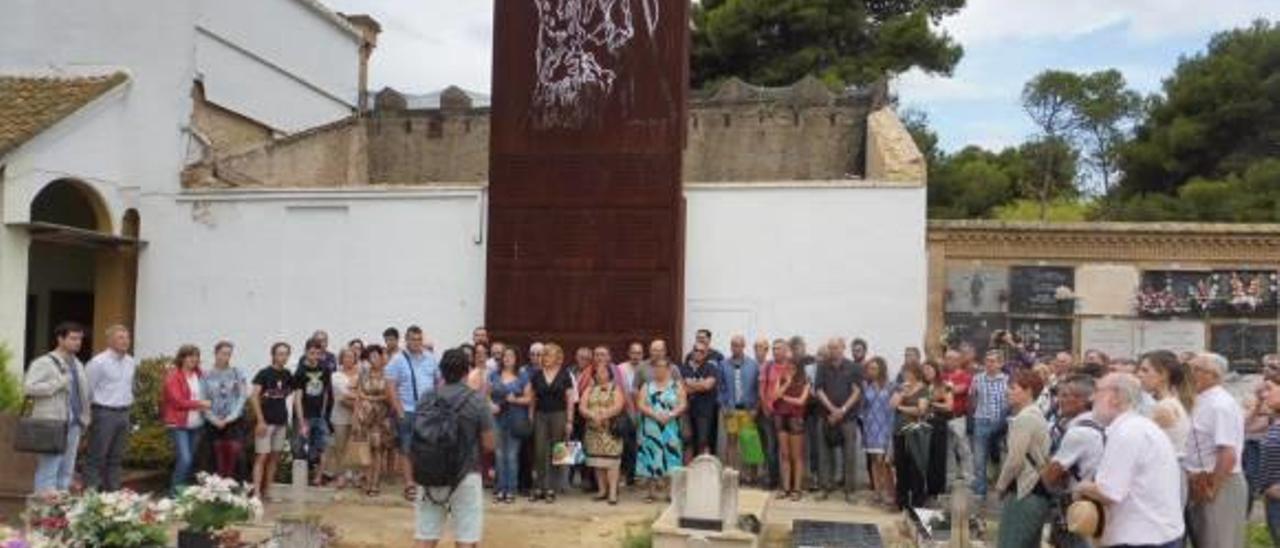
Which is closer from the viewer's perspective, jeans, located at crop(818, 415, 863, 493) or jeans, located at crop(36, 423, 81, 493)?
jeans, located at crop(36, 423, 81, 493)

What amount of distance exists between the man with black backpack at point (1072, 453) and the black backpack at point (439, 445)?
346 cm

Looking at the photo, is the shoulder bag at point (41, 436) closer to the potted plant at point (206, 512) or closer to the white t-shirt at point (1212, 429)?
the potted plant at point (206, 512)

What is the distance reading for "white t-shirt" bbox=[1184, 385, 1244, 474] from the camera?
680 centimetres

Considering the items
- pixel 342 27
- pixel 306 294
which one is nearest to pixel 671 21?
pixel 306 294

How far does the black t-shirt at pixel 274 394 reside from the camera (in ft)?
37.8

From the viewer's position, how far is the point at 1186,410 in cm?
697

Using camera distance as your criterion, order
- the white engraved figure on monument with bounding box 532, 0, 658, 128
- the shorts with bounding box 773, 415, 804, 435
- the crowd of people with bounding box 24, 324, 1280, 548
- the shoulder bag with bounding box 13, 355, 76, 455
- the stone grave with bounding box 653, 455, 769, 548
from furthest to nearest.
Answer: the white engraved figure on monument with bounding box 532, 0, 658, 128 → the shorts with bounding box 773, 415, 804, 435 → the crowd of people with bounding box 24, 324, 1280, 548 → the shoulder bag with bounding box 13, 355, 76, 455 → the stone grave with bounding box 653, 455, 769, 548

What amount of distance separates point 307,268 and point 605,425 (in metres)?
5.61

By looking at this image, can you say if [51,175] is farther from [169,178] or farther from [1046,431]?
[1046,431]

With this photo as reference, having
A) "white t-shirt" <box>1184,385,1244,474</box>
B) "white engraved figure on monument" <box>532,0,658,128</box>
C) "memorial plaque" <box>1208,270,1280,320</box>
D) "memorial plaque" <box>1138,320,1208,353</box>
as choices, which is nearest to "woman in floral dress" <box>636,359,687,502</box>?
"white engraved figure on monument" <box>532,0,658,128</box>

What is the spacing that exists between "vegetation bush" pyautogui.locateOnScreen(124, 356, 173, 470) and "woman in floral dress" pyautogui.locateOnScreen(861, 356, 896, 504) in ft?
24.2

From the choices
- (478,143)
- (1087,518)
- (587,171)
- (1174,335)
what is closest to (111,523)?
(1087,518)

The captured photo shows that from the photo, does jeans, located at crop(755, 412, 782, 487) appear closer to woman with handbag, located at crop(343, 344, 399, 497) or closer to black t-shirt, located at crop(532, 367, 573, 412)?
black t-shirt, located at crop(532, 367, 573, 412)

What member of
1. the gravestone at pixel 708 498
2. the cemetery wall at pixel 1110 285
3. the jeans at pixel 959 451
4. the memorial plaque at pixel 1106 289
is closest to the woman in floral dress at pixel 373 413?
the gravestone at pixel 708 498
